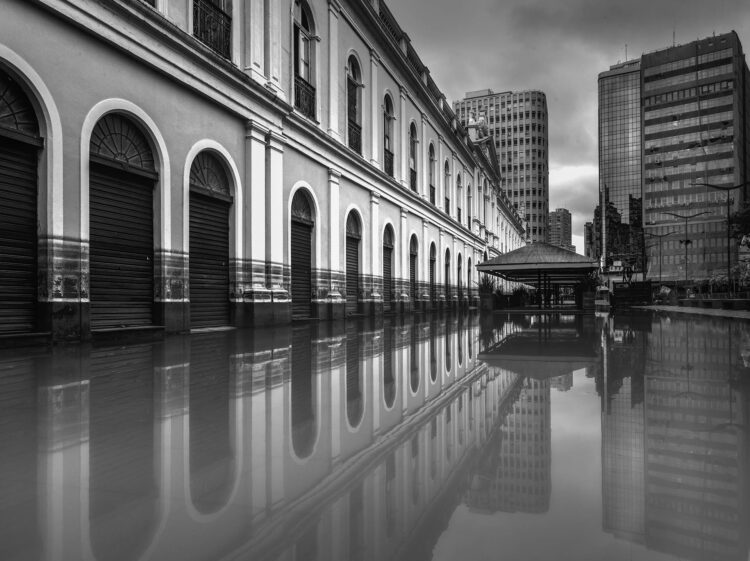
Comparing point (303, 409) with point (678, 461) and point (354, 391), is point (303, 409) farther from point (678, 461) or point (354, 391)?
point (678, 461)

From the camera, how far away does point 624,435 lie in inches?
108

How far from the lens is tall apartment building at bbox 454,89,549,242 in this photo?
112 meters

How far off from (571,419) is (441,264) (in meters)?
26.6

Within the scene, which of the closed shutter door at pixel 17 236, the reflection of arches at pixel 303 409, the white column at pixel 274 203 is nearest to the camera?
the reflection of arches at pixel 303 409

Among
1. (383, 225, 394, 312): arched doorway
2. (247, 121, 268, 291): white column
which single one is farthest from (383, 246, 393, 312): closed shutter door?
(247, 121, 268, 291): white column

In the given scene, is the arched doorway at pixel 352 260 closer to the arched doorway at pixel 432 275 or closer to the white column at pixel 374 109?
A: the white column at pixel 374 109

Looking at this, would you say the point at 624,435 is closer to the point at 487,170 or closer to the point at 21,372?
the point at 21,372

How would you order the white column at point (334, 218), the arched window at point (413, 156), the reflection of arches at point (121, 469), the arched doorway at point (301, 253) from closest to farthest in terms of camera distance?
1. the reflection of arches at point (121, 469)
2. the arched doorway at point (301, 253)
3. the white column at point (334, 218)
4. the arched window at point (413, 156)

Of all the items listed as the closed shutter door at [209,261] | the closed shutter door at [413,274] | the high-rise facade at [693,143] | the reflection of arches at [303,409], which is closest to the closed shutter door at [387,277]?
the closed shutter door at [413,274]

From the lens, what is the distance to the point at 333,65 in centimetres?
1638

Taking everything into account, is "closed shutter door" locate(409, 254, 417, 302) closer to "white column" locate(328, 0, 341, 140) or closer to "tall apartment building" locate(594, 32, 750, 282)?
"white column" locate(328, 0, 341, 140)

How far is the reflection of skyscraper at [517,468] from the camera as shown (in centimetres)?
190

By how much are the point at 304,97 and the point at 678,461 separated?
1438 cm

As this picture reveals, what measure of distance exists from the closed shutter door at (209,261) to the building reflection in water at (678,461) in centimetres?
809
